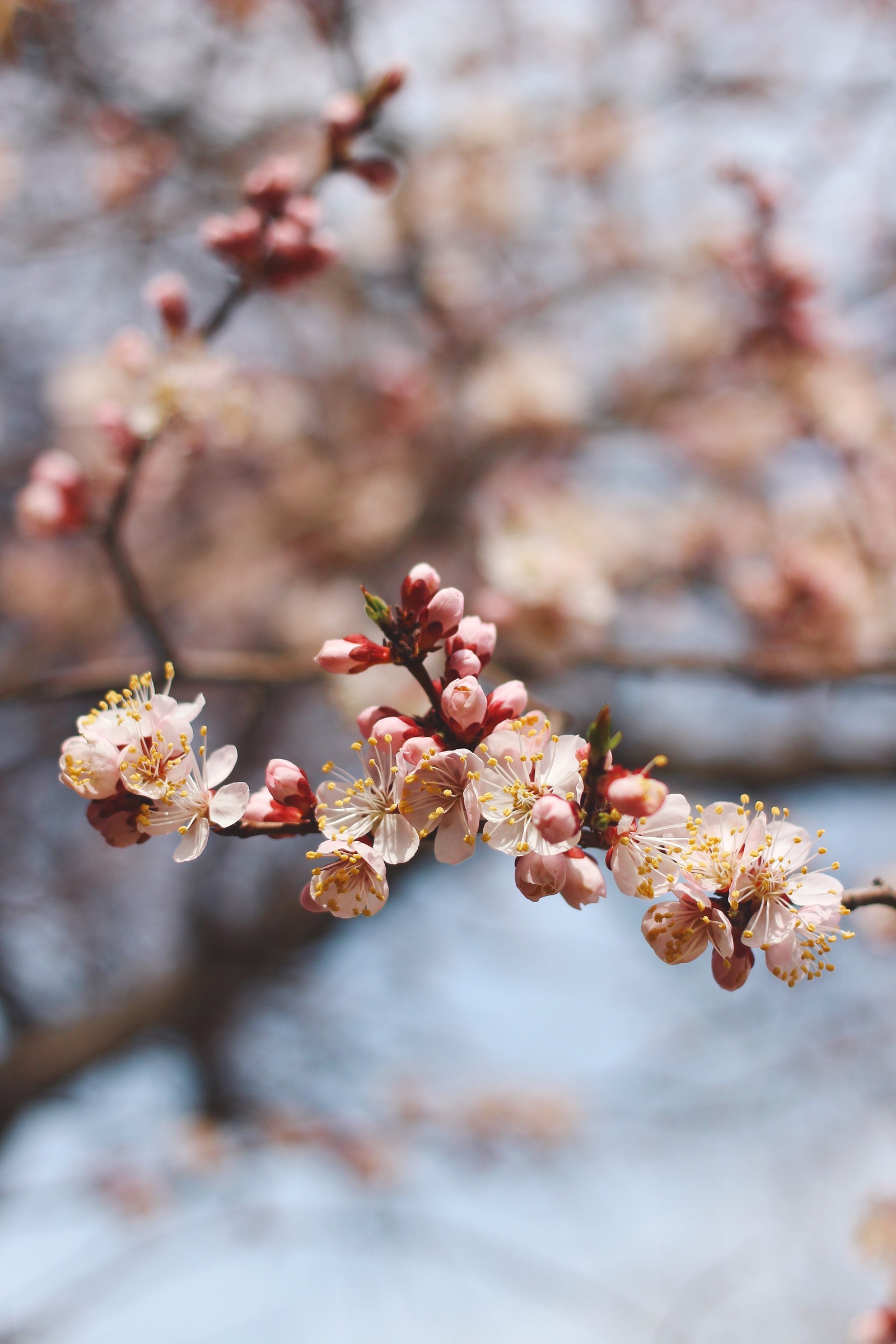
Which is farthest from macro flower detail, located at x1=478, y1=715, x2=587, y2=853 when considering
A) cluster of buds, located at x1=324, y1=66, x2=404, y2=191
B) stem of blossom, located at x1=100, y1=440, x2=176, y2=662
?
cluster of buds, located at x1=324, y1=66, x2=404, y2=191

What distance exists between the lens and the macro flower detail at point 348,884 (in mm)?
958

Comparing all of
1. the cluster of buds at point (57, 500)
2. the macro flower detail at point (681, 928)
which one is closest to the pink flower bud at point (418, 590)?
the macro flower detail at point (681, 928)

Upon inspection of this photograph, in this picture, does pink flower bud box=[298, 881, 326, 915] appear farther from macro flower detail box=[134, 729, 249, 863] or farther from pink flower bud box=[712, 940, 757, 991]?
pink flower bud box=[712, 940, 757, 991]

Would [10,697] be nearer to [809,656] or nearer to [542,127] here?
[809,656]

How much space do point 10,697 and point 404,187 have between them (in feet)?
12.2

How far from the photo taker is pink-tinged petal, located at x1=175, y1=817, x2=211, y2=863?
3.28 feet

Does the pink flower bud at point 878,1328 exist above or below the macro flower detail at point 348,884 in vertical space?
below

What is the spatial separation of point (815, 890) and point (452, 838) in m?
0.44

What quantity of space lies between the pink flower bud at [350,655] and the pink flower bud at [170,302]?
131cm

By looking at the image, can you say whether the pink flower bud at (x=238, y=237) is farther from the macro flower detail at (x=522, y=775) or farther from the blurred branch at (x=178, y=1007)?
the blurred branch at (x=178, y=1007)

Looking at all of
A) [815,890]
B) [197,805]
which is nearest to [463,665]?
[197,805]

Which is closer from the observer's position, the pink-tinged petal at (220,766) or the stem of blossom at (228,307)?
the pink-tinged petal at (220,766)

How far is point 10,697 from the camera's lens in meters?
2.05

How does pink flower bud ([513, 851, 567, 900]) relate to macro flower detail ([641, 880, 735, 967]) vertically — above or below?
above
